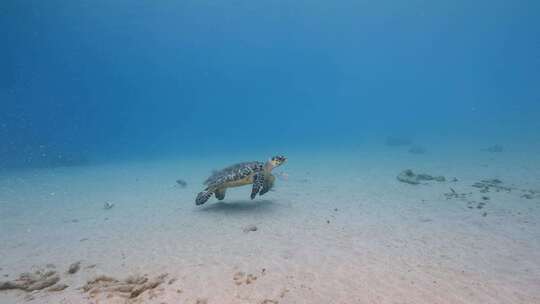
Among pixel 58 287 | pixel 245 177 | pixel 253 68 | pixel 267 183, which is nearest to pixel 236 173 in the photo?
pixel 245 177

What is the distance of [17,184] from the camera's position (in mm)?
16188

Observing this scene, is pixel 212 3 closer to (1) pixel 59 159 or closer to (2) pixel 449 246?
(1) pixel 59 159

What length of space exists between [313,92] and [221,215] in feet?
629

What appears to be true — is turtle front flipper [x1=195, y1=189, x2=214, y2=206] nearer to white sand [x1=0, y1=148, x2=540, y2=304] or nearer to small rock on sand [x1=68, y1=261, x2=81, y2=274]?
white sand [x1=0, y1=148, x2=540, y2=304]

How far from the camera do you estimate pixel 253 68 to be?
154750 mm

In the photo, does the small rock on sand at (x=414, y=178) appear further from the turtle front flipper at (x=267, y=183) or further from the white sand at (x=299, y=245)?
the turtle front flipper at (x=267, y=183)

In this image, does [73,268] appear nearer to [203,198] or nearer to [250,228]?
[250,228]

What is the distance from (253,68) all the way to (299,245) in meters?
157

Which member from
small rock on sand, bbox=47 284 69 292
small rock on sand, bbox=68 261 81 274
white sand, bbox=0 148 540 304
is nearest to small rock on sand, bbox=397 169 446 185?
white sand, bbox=0 148 540 304

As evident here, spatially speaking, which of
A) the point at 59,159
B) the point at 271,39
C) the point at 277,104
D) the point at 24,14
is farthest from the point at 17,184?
the point at 277,104

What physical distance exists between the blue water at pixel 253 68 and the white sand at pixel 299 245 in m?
23.4

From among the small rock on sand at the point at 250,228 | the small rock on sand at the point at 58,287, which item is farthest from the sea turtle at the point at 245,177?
the small rock on sand at the point at 58,287

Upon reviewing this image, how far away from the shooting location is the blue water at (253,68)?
153 feet

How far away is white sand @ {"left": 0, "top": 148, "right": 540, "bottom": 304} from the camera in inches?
154
